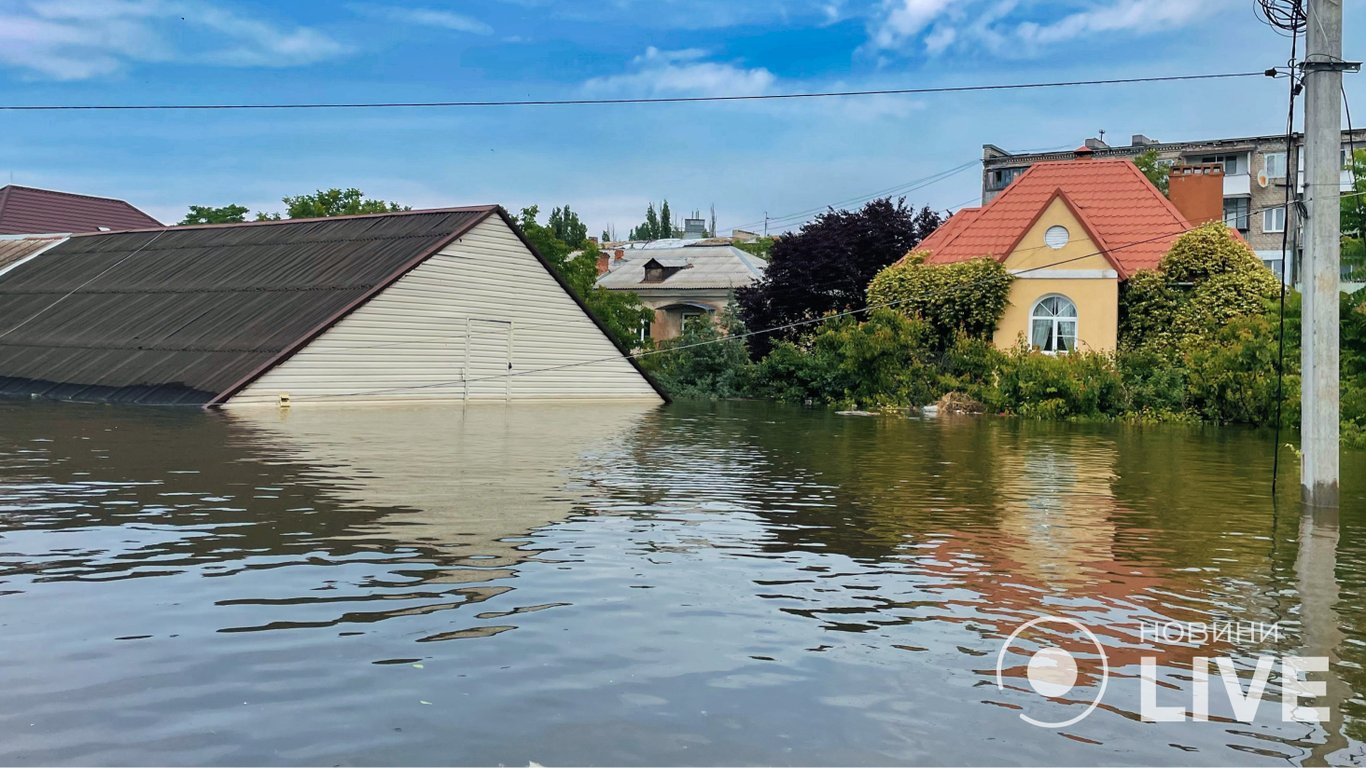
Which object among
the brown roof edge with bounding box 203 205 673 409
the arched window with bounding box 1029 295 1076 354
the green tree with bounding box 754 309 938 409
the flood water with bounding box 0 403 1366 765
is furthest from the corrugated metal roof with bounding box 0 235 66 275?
the arched window with bounding box 1029 295 1076 354

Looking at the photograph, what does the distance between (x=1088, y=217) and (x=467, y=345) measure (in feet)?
73.9

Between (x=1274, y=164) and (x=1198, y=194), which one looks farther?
(x=1274, y=164)

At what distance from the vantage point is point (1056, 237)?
40.3 meters

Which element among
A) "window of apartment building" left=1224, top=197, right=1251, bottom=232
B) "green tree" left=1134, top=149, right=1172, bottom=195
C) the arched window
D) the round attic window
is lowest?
the arched window

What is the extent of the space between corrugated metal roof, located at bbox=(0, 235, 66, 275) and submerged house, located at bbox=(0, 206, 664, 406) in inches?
158

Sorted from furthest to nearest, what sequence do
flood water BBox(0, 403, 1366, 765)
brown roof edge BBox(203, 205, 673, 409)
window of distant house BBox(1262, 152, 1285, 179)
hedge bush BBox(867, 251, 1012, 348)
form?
window of distant house BBox(1262, 152, 1285, 179)
hedge bush BBox(867, 251, 1012, 348)
brown roof edge BBox(203, 205, 673, 409)
flood water BBox(0, 403, 1366, 765)

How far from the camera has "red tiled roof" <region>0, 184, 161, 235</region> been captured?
205 feet

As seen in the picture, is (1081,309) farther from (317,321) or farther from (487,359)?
(317,321)

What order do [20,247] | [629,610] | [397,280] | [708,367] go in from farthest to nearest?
[708,367], [20,247], [397,280], [629,610]

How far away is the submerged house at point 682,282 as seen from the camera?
248 ft

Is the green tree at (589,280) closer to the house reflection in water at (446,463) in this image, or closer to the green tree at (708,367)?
the green tree at (708,367)

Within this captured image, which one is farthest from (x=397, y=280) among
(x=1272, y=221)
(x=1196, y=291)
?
(x=1272, y=221)

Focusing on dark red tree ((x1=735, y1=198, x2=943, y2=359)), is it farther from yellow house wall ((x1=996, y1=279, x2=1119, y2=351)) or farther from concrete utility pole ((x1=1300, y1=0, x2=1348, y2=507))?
concrete utility pole ((x1=1300, y1=0, x2=1348, y2=507))

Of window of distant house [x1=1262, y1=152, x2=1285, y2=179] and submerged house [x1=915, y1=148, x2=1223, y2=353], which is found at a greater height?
window of distant house [x1=1262, y1=152, x2=1285, y2=179]
